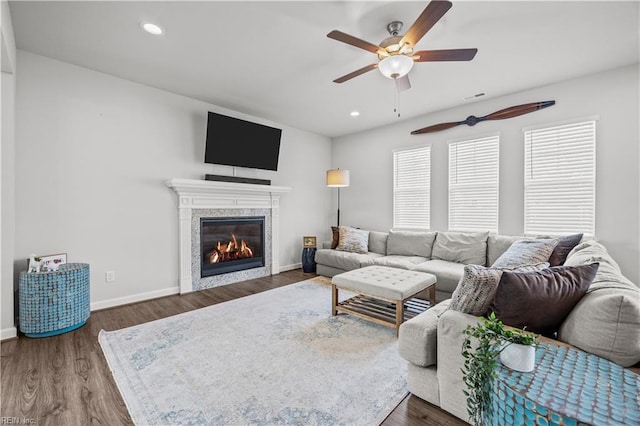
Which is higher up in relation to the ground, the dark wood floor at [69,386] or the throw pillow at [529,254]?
the throw pillow at [529,254]

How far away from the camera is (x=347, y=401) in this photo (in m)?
1.71

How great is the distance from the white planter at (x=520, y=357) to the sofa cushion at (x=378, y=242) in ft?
12.1

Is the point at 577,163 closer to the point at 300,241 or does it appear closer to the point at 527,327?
the point at 527,327

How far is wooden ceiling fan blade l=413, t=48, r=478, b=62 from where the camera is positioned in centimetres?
218

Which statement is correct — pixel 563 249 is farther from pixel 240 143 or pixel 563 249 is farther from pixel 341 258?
pixel 240 143

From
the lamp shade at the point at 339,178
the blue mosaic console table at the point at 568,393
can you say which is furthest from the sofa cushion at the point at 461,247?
the blue mosaic console table at the point at 568,393

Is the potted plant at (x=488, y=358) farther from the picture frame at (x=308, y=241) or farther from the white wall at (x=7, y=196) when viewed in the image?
the picture frame at (x=308, y=241)

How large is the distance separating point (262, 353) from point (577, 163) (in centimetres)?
415

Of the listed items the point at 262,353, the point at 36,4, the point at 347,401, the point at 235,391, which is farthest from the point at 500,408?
the point at 36,4

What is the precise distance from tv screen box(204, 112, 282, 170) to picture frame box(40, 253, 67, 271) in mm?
1958

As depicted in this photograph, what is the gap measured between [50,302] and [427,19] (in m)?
3.84

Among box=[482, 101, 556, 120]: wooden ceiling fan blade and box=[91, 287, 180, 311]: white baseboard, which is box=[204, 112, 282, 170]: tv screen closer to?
box=[91, 287, 180, 311]: white baseboard

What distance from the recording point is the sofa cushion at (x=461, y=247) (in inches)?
148

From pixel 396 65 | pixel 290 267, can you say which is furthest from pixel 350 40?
pixel 290 267
